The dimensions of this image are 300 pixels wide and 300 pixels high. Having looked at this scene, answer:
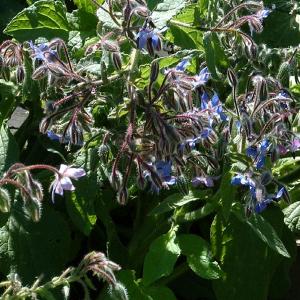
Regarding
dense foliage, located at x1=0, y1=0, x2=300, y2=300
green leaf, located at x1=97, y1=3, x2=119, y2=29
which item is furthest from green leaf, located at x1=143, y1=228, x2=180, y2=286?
green leaf, located at x1=97, y1=3, x2=119, y2=29

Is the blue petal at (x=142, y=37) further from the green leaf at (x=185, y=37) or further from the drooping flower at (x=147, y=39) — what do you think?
the green leaf at (x=185, y=37)

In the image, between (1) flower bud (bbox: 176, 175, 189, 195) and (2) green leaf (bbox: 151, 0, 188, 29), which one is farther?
(2) green leaf (bbox: 151, 0, 188, 29)

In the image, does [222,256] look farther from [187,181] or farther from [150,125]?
[150,125]

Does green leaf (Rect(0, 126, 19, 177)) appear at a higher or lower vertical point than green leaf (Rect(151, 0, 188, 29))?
lower

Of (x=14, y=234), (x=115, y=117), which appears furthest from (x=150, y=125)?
(x=14, y=234)

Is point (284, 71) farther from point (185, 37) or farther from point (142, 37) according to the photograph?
point (142, 37)

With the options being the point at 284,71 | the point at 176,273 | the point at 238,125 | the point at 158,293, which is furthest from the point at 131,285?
the point at 284,71

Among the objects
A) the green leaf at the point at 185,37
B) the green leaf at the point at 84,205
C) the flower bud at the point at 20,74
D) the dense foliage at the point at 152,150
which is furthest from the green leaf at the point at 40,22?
the green leaf at the point at 84,205

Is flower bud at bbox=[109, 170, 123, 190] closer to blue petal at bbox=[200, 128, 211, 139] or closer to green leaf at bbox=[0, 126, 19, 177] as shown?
blue petal at bbox=[200, 128, 211, 139]
